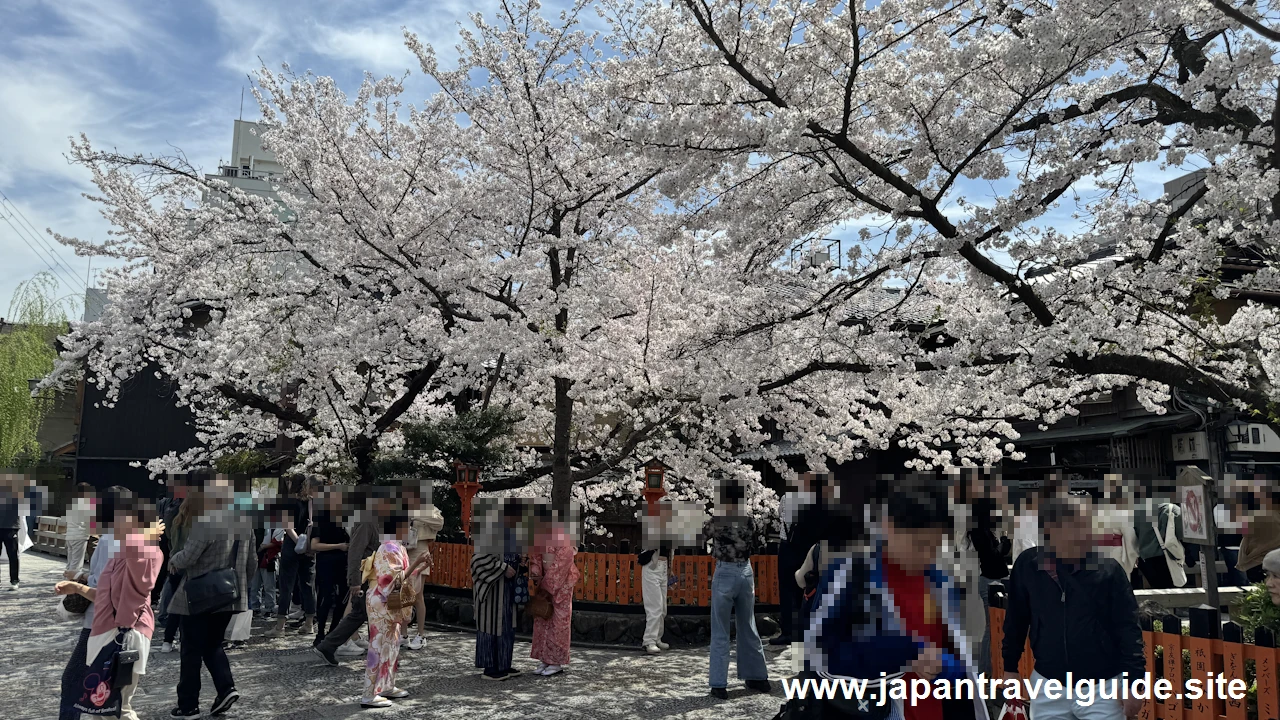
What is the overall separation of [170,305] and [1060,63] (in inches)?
474

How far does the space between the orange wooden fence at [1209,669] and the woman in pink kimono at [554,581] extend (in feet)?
13.7

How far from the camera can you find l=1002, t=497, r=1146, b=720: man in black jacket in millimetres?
3531

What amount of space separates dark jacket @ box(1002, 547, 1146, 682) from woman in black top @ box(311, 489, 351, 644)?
7082mm

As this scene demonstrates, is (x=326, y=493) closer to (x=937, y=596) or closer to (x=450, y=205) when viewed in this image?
(x=450, y=205)

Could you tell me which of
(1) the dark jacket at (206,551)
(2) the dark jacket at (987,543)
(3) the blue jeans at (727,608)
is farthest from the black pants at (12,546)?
(2) the dark jacket at (987,543)

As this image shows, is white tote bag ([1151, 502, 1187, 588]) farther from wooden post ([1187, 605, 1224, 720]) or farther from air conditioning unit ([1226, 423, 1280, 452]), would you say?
wooden post ([1187, 605, 1224, 720])

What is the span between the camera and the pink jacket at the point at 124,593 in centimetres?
505

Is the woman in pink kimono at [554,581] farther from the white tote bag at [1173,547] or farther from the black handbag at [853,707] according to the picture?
the white tote bag at [1173,547]

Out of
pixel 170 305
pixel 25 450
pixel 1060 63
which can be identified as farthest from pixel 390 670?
pixel 25 450

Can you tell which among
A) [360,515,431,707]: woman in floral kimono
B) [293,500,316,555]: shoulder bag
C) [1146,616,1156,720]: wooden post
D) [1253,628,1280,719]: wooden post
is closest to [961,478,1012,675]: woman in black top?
[1146,616,1156,720]: wooden post

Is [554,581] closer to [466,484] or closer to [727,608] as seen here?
[727,608]

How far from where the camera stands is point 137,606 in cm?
506

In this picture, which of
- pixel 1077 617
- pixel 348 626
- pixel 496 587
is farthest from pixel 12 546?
pixel 1077 617

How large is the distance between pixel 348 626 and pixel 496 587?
1617mm
